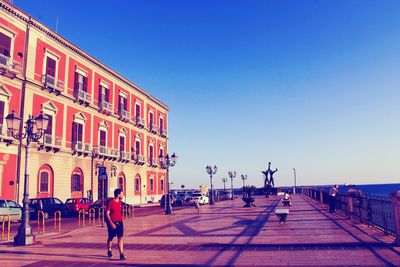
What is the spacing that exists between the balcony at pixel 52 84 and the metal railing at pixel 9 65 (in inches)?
89.6

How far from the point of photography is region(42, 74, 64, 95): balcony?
2553 centimetres

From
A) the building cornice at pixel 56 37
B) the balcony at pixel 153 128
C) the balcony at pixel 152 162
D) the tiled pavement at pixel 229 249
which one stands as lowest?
the tiled pavement at pixel 229 249

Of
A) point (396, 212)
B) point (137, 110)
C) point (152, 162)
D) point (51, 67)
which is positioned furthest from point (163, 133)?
point (396, 212)

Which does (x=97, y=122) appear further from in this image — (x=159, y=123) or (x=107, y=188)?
(x=159, y=123)

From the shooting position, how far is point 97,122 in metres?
32.7

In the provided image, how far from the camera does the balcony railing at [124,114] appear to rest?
36.5 meters

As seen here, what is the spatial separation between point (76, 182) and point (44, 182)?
3.98 metres

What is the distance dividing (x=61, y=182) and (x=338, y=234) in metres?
22.0

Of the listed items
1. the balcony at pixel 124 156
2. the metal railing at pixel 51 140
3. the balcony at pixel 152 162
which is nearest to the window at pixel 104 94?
the balcony at pixel 124 156

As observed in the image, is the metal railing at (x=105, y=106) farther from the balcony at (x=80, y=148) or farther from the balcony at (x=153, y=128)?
the balcony at (x=153, y=128)

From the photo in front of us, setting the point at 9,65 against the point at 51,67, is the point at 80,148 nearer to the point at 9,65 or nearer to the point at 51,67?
the point at 51,67

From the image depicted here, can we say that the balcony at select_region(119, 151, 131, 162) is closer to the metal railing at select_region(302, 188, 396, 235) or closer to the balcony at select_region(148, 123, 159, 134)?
the balcony at select_region(148, 123, 159, 134)

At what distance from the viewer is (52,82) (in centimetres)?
2628

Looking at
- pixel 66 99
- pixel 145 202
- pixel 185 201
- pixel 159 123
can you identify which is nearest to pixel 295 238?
pixel 66 99
